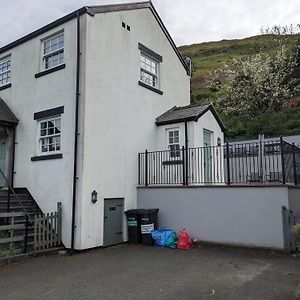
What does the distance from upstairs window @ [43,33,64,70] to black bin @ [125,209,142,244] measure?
578 centimetres

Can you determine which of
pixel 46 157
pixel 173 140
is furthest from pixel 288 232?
pixel 46 157

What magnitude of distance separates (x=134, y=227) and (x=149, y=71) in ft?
21.0

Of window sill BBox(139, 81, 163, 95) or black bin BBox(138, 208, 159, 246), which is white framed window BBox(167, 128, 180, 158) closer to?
window sill BBox(139, 81, 163, 95)

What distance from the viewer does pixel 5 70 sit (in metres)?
14.4

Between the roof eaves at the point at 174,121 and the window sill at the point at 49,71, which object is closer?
the window sill at the point at 49,71

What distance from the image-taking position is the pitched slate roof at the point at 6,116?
12729 millimetres

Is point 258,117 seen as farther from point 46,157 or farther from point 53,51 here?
point 46,157

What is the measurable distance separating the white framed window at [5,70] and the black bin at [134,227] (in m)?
7.59

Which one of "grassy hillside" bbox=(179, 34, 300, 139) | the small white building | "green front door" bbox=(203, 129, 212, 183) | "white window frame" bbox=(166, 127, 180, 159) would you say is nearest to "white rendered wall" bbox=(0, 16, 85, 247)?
the small white building

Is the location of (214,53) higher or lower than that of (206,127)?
higher

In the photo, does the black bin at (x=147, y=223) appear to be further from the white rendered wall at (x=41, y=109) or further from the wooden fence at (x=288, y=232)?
the wooden fence at (x=288, y=232)

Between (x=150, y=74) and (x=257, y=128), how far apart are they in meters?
18.6

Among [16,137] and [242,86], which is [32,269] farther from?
[242,86]

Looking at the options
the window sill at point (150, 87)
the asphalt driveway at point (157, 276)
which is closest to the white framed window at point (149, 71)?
the window sill at point (150, 87)
